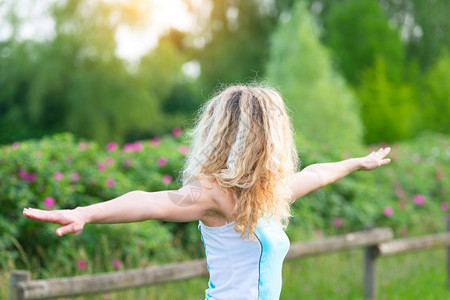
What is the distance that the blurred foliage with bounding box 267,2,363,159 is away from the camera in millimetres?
16297

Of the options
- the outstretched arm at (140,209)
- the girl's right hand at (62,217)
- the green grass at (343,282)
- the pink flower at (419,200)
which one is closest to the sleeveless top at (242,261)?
the outstretched arm at (140,209)

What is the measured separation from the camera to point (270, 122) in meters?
2.06

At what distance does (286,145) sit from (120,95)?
2133cm

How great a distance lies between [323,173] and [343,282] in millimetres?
4097

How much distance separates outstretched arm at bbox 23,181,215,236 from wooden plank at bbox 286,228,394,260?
3.24 m

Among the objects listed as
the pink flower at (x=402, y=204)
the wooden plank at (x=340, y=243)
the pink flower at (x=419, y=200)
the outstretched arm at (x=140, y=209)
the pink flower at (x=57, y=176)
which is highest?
the pink flower at (x=419, y=200)

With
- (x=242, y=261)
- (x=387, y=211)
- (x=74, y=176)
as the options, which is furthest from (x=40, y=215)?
(x=387, y=211)

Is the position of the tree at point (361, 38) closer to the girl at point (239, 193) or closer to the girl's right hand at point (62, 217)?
the girl at point (239, 193)

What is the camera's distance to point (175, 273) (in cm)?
431

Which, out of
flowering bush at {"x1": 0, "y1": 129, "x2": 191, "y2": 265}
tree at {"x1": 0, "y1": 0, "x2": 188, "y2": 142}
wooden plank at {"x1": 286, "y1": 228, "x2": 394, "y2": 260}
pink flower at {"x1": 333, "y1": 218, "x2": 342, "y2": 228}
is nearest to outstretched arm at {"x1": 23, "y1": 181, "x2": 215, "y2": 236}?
flowering bush at {"x1": 0, "y1": 129, "x2": 191, "y2": 265}

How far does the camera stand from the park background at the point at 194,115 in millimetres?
5246

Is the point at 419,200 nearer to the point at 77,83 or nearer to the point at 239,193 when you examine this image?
the point at 239,193

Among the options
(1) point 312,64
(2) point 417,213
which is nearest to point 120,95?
(1) point 312,64

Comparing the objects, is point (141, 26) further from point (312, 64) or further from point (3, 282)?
point (3, 282)
